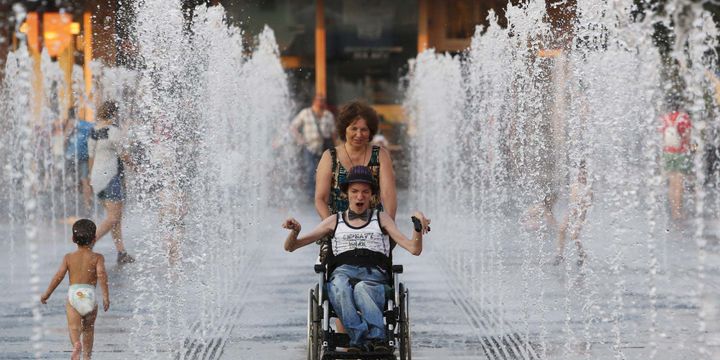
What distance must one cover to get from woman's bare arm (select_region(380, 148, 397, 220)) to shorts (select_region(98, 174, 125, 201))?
459 cm

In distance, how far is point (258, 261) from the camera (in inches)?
470

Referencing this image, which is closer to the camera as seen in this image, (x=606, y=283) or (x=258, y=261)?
(x=606, y=283)

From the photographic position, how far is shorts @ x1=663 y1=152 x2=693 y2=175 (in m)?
16.2

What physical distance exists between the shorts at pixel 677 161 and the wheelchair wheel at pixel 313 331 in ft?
35.3

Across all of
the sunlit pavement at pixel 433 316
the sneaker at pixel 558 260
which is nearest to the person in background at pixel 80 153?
the sunlit pavement at pixel 433 316

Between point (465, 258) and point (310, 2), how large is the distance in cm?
1694

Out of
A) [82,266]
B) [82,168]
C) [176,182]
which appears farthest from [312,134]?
[82,266]

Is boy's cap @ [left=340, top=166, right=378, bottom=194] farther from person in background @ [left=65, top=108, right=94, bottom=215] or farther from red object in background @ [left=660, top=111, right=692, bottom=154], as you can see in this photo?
red object in background @ [left=660, top=111, right=692, bottom=154]

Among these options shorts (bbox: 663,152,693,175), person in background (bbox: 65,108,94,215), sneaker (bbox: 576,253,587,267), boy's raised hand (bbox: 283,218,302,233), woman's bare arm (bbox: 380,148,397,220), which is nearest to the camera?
boy's raised hand (bbox: 283,218,302,233)

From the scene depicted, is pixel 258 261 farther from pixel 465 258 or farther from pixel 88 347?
pixel 88 347

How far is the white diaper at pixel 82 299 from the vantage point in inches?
253

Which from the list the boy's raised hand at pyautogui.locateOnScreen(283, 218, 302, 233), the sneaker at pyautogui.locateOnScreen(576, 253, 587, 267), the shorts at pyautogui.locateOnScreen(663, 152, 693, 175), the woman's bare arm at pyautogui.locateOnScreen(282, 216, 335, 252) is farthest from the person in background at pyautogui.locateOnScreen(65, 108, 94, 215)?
the boy's raised hand at pyautogui.locateOnScreen(283, 218, 302, 233)

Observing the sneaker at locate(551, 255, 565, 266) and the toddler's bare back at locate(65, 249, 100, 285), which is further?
the sneaker at locate(551, 255, 565, 266)

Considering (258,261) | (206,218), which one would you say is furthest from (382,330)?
(206,218)
